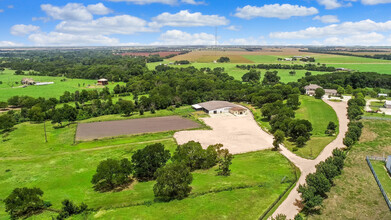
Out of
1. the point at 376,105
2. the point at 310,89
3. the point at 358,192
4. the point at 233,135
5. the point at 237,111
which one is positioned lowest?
the point at 358,192

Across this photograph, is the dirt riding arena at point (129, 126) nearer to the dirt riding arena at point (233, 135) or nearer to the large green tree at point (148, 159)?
the dirt riding arena at point (233, 135)

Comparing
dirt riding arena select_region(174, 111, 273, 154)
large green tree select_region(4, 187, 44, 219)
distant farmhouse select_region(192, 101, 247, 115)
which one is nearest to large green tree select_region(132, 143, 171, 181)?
large green tree select_region(4, 187, 44, 219)

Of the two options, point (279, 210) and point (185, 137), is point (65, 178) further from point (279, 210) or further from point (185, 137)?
point (279, 210)

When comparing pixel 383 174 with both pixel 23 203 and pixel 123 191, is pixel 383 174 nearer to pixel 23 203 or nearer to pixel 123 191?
pixel 123 191

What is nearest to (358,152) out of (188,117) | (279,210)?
(279,210)

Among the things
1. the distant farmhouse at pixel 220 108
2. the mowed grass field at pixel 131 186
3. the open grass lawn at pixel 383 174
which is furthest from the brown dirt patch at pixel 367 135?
the distant farmhouse at pixel 220 108

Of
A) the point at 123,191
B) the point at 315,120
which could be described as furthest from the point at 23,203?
the point at 315,120
